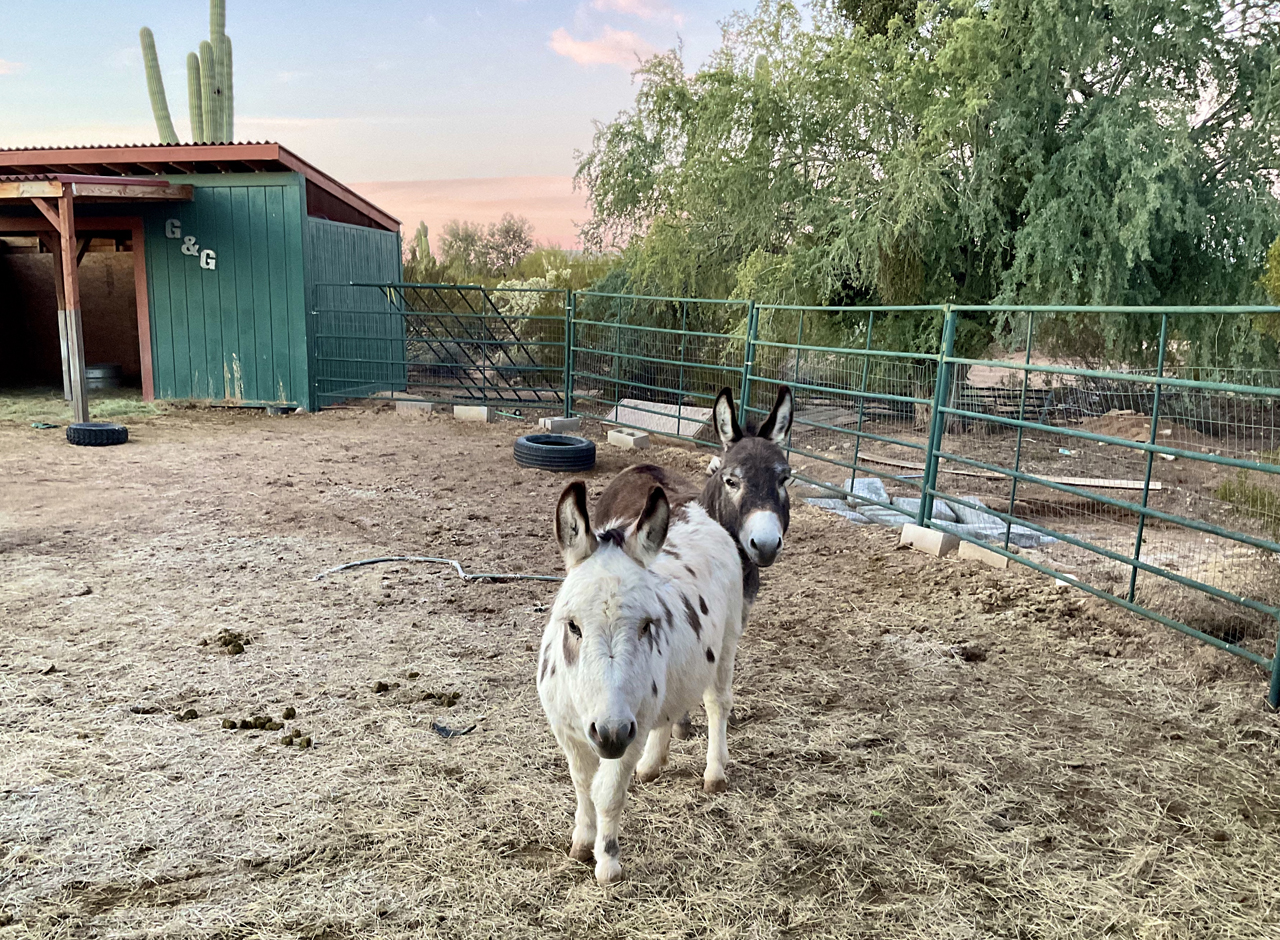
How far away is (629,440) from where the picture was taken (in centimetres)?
1011

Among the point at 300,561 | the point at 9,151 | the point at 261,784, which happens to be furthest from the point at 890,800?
the point at 9,151

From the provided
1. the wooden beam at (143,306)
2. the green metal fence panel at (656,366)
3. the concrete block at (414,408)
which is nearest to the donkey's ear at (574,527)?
the green metal fence panel at (656,366)

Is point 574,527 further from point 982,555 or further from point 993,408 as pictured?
point 993,408

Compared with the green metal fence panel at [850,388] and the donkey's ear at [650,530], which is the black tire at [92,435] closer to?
the green metal fence panel at [850,388]

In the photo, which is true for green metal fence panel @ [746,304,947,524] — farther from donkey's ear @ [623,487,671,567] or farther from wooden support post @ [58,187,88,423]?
wooden support post @ [58,187,88,423]

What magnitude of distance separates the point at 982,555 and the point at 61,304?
12080mm

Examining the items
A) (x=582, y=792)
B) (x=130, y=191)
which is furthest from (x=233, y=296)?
(x=582, y=792)

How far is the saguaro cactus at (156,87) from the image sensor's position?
1927cm

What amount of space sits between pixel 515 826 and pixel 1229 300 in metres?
12.9

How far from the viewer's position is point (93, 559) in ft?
17.6

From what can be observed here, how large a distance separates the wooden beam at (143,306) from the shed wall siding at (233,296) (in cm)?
7

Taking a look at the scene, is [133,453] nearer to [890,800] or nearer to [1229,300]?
[890,800]

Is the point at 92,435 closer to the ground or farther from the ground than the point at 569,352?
closer to the ground

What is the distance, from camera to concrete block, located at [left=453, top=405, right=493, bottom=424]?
11.6 meters
